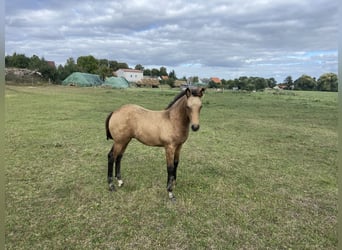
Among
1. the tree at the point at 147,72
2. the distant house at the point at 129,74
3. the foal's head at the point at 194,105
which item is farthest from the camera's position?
the tree at the point at 147,72

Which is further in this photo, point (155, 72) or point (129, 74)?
point (155, 72)

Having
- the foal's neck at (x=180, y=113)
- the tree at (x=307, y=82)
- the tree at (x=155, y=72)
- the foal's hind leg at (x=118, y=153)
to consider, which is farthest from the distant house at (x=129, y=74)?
the foal's neck at (x=180, y=113)

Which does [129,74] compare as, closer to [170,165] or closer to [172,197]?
[170,165]

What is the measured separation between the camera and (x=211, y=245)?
3.16 metres

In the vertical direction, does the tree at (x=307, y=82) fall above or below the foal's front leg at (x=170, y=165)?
above

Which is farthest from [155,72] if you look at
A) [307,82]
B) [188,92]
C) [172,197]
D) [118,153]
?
[188,92]

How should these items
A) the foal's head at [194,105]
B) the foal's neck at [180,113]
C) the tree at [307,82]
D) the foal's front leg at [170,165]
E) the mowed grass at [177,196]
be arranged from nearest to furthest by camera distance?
1. the mowed grass at [177,196]
2. the foal's head at [194,105]
3. the foal's neck at [180,113]
4. the foal's front leg at [170,165]
5. the tree at [307,82]

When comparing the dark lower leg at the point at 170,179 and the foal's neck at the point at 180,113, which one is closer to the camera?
the foal's neck at the point at 180,113

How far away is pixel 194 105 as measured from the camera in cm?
370

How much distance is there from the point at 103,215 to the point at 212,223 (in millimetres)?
1498

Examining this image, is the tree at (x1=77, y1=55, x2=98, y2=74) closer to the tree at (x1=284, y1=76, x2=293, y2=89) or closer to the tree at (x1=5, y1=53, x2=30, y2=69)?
the tree at (x1=5, y1=53, x2=30, y2=69)

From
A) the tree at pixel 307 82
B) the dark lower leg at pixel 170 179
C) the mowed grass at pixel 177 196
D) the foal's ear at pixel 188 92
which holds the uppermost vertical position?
the tree at pixel 307 82

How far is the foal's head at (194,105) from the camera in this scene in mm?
3682

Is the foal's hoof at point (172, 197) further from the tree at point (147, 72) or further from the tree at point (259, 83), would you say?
the tree at point (147, 72)
